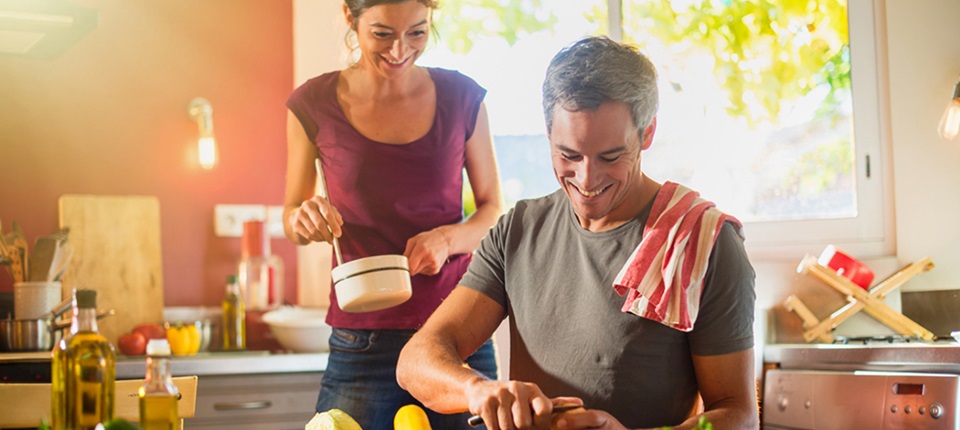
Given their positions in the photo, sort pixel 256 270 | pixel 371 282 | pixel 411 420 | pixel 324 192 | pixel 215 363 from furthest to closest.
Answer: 1. pixel 256 270
2. pixel 215 363
3. pixel 324 192
4. pixel 371 282
5. pixel 411 420

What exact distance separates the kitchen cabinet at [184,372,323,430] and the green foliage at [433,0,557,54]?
126 cm

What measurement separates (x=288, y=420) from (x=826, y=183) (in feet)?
6.01

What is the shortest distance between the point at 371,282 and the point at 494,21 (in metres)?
1.62

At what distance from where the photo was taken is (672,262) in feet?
4.98

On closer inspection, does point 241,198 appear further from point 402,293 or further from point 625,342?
point 625,342

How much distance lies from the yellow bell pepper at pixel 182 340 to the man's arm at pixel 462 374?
5.12ft

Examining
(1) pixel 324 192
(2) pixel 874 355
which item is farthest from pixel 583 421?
(2) pixel 874 355

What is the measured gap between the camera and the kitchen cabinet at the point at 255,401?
2807mm

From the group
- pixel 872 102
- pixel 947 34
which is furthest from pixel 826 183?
pixel 947 34

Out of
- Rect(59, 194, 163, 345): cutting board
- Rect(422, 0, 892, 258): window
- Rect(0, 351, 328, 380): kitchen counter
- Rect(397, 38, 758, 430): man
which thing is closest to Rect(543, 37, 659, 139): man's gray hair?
Rect(397, 38, 758, 430): man

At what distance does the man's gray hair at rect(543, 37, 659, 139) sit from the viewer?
5.05 feet

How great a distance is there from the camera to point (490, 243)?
179 centimetres

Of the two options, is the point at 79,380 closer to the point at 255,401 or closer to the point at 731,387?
the point at 731,387

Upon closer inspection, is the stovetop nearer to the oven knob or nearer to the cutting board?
the oven knob
